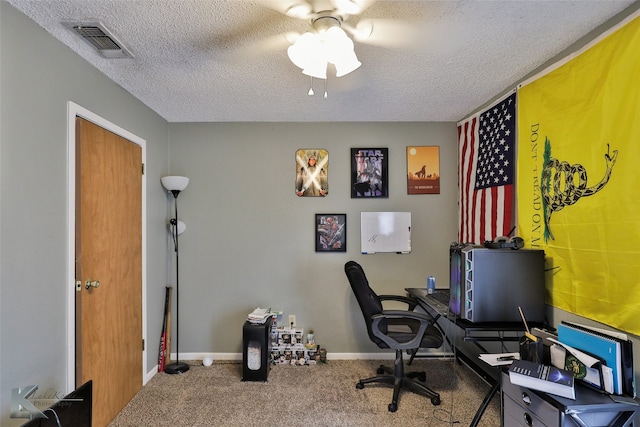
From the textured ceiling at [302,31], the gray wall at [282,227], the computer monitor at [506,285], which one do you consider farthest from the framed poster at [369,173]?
the computer monitor at [506,285]

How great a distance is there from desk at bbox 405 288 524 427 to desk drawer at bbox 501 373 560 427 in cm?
13

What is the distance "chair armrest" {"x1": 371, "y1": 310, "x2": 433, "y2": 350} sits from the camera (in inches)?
92.0

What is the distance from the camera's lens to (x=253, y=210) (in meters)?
3.28

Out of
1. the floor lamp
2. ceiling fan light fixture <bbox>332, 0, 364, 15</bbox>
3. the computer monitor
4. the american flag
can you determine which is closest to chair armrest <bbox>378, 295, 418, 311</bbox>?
the american flag

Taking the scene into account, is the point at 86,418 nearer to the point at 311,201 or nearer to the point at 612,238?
the point at 311,201

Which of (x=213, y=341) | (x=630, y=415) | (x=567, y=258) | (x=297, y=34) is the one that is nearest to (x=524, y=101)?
(x=567, y=258)

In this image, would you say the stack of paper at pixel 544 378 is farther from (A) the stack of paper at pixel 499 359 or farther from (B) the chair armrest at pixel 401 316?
(B) the chair armrest at pixel 401 316

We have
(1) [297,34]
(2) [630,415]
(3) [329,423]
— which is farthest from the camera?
(3) [329,423]

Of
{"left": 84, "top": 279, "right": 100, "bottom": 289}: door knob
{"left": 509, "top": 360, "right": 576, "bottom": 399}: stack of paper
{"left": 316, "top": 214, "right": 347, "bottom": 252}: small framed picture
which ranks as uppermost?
{"left": 316, "top": 214, "right": 347, "bottom": 252}: small framed picture

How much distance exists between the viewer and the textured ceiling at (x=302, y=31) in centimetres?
153

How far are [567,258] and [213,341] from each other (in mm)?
3117

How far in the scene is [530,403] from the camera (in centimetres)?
149

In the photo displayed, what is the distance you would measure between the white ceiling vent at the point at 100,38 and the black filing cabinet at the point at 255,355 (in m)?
2.30

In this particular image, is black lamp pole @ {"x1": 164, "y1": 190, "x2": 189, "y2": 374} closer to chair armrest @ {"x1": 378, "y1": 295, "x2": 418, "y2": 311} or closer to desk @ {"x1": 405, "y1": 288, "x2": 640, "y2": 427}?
chair armrest @ {"x1": 378, "y1": 295, "x2": 418, "y2": 311}
